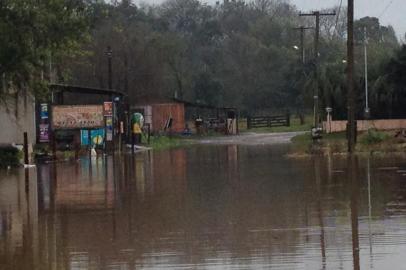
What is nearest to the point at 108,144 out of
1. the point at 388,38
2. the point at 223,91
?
the point at 223,91

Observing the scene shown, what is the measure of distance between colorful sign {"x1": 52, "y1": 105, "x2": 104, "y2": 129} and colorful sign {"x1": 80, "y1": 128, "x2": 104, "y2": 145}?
0.27 meters

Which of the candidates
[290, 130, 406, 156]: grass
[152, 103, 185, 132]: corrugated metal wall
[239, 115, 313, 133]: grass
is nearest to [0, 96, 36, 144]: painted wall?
[290, 130, 406, 156]: grass

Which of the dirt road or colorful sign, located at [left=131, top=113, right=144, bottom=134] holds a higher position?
colorful sign, located at [left=131, top=113, right=144, bottom=134]

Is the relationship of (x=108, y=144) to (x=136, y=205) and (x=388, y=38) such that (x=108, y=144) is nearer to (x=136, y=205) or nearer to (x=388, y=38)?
(x=136, y=205)

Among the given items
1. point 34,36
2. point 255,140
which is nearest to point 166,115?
point 255,140

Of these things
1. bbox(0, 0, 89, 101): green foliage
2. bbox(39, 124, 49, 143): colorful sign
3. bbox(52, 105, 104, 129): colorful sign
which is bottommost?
bbox(39, 124, 49, 143): colorful sign

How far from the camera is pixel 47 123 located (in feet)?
155

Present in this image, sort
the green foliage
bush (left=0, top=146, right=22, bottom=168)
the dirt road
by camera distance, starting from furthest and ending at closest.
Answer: the dirt road
bush (left=0, top=146, right=22, bottom=168)
the green foliage

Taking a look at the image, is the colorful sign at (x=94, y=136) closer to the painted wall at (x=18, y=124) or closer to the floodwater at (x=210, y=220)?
the painted wall at (x=18, y=124)

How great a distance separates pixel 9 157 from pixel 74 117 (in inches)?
472

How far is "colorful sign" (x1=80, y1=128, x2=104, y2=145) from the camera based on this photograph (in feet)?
160

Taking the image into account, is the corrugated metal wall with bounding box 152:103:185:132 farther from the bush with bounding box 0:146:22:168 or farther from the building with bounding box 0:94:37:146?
the bush with bounding box 0:146:22:168

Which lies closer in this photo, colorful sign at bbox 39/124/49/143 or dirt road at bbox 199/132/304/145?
colorful sign at bbox 39/124/49/143

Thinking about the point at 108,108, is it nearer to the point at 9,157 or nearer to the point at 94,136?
the point at 94,136
